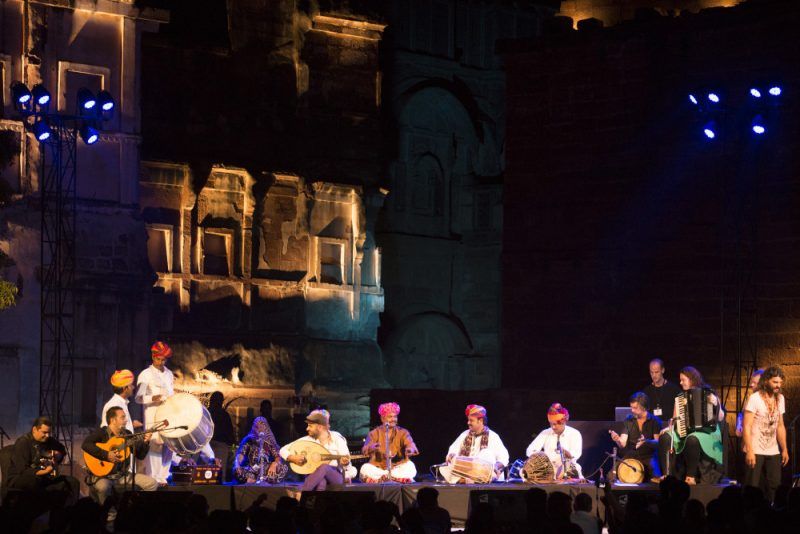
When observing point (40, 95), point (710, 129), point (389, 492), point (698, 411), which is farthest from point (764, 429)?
point (40, 95)

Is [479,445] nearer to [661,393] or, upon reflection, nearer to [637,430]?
[637,430]

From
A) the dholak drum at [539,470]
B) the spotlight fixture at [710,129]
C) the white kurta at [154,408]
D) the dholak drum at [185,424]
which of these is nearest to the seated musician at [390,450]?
the dholak drum at [539,470]

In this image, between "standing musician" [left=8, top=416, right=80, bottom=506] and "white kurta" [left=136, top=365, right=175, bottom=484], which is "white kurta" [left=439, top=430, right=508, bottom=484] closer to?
"white kurta" [left=136, top=365, right=175, bottom=484]

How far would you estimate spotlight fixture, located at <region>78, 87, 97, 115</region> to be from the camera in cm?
2096

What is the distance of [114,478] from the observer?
55.4 ft

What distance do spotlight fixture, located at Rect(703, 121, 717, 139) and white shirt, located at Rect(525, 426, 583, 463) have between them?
16.3 feet

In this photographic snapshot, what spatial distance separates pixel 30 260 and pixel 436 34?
1268 cm

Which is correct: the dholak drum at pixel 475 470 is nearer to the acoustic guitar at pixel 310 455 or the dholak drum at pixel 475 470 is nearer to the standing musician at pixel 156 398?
the acoustic guitar at pixel 310 455

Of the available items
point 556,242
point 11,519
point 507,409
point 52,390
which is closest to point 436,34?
point 556,242

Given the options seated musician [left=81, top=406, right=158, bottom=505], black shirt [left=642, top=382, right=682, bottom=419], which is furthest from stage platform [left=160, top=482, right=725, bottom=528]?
black shirt [left=642, top=382, right=682, bottom=419]

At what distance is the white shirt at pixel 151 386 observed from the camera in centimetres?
1892

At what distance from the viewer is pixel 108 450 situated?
1684 centimetres

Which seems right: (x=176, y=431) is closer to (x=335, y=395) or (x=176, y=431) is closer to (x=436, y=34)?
(x=335, y=395)

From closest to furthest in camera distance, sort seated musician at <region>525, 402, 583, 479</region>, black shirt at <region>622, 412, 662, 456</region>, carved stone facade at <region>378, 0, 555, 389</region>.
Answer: seated musician at <region>525, 402, 583, 479</region>
black shirt at <region>622, 412, 662, 456</region>
carved stone facade at <region>378, 0, 555, 389</region>
